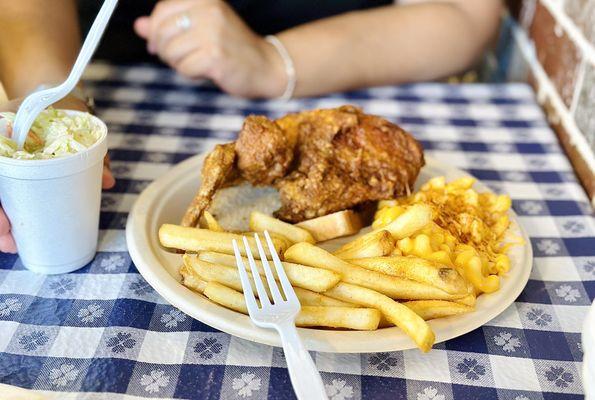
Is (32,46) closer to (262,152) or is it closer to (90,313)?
(262,152)

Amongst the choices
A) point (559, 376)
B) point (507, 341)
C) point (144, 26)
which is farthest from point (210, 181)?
point (144, 26)

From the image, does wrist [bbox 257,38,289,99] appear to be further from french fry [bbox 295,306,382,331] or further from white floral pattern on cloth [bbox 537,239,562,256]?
french fry [bbox 295,306,382,331]

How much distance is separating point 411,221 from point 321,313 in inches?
12.2

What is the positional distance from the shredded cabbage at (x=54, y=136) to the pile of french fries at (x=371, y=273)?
258 mm

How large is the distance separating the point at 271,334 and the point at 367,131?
68 cm

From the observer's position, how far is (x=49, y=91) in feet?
4.13

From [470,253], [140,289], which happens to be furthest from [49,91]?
[470,253]

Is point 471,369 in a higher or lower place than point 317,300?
lower

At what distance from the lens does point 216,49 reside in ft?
7.35

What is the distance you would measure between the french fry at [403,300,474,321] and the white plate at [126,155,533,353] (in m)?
0.02

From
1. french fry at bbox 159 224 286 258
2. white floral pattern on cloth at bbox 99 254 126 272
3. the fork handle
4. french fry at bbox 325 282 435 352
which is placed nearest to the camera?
the fork handle

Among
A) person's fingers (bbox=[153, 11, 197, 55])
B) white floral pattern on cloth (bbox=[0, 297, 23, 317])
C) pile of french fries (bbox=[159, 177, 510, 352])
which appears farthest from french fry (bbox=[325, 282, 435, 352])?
person's fingers (bbox=[153, 11, 197, 55])

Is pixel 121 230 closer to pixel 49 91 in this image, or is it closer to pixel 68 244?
pixel 68 244

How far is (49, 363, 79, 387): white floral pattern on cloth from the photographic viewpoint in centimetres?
108
